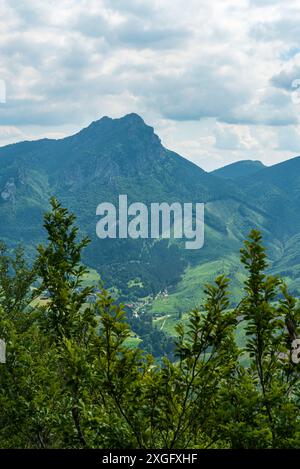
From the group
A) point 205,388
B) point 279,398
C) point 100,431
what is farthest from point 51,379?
point 279,398

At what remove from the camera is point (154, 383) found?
14.2 metres

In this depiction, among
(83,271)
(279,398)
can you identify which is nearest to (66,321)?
(83,271)

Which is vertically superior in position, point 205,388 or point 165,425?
point 205,388

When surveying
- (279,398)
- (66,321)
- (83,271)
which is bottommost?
(279,398)

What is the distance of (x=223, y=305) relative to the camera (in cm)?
1397

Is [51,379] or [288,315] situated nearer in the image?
[288,315]

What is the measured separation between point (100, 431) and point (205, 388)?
9.49 ft

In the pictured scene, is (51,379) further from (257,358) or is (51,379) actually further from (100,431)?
(257,358)
